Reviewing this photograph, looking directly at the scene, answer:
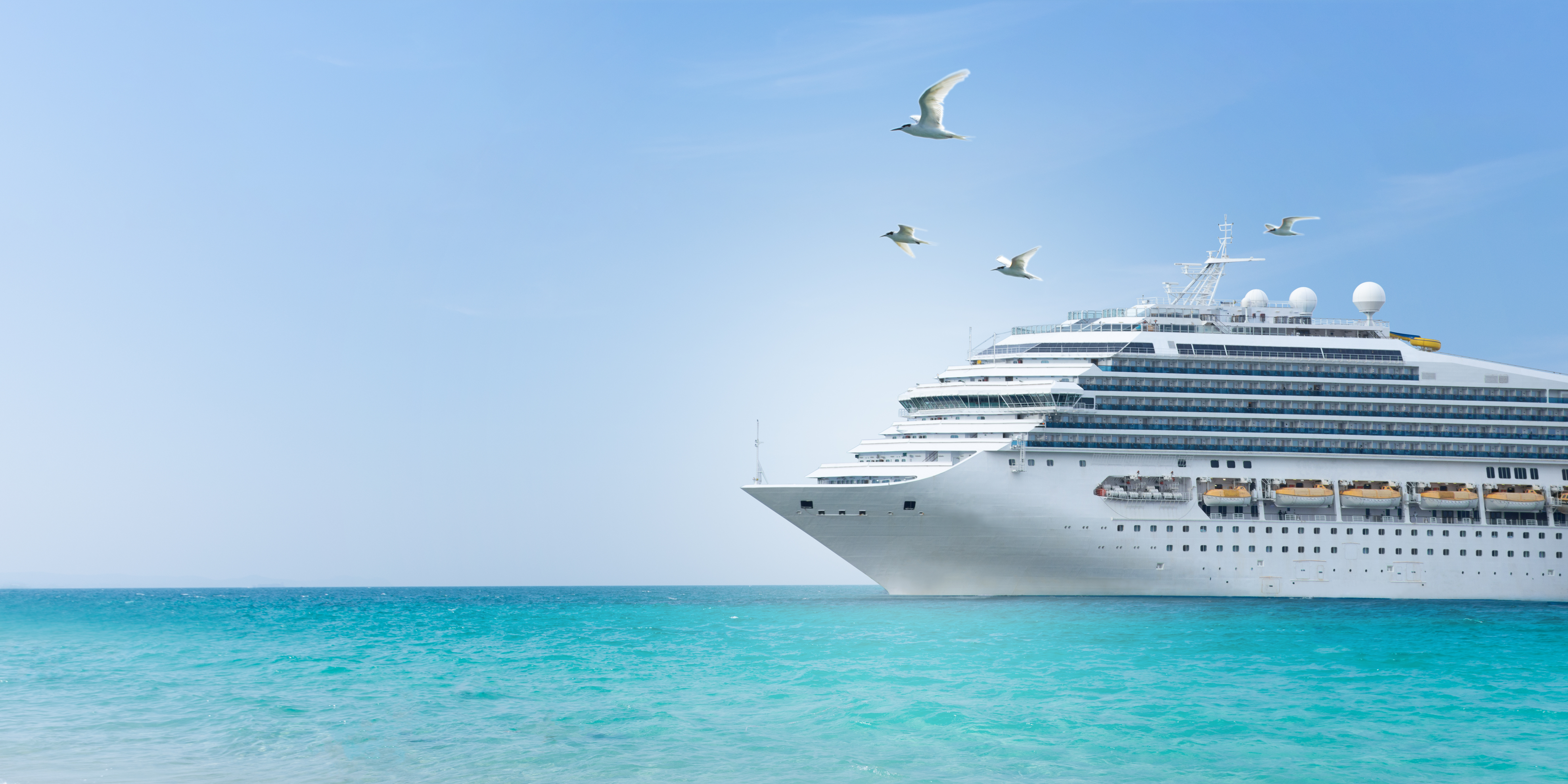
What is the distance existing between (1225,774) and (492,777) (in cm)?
1108

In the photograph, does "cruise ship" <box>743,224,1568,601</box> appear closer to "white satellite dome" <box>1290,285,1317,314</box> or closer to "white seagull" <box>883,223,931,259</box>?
"white satellite dome" <box>1290,285,1317,314</box>

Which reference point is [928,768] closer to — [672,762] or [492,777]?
[672,762]

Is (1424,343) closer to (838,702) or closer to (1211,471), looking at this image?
(1211,471)

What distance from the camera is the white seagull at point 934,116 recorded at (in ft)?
72.5

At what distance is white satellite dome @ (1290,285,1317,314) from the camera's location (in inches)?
2527

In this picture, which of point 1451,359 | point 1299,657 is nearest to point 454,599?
point 1451,359

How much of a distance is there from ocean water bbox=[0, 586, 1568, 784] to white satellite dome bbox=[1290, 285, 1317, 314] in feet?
69.0

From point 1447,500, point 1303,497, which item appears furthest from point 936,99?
point 1447,500

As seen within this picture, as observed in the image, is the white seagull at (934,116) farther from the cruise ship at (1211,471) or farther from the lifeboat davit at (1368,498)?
the lifeboat davit at (1368,498)

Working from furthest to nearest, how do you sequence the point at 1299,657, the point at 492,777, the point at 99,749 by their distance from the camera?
the point at 1299,657 < the point at 99,749 < the point at 492,777

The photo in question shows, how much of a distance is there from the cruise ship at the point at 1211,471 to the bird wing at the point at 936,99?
30571 millimetres

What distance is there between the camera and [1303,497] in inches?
2253

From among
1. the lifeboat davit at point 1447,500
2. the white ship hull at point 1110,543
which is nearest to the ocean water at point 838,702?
the white ship hull at point 1110,543

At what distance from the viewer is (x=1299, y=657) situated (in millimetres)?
31562
